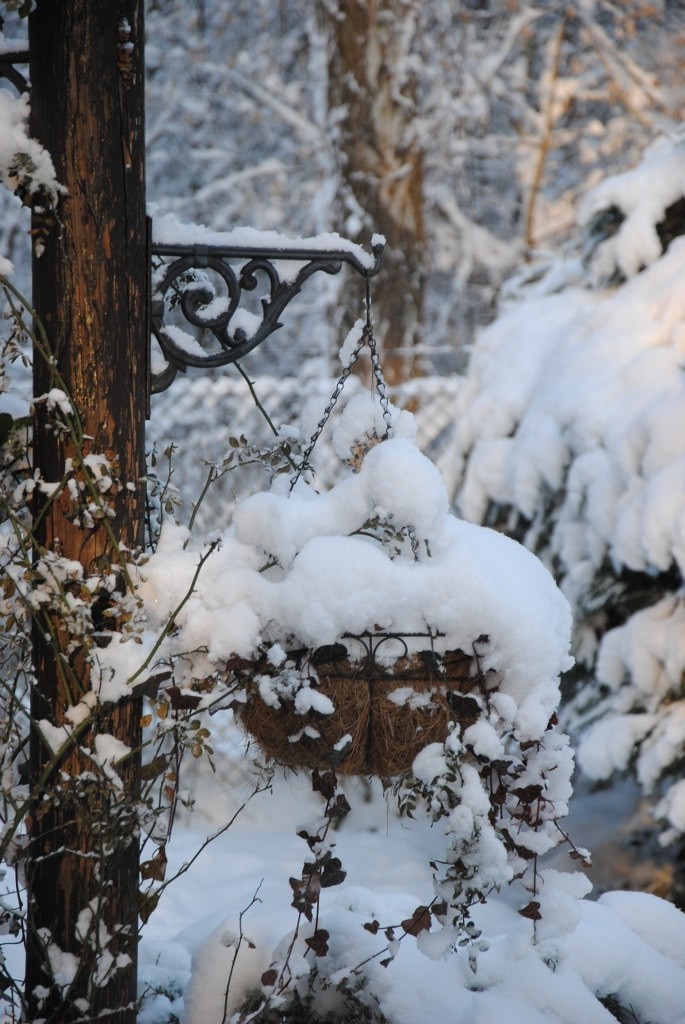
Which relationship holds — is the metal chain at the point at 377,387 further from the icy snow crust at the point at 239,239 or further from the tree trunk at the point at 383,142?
the tree trunk at the point at 383,142

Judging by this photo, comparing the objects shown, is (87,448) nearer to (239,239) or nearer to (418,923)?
(239,239)

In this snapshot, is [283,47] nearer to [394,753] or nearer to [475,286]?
[475,286]

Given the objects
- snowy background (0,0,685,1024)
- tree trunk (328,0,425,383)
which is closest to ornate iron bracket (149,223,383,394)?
snowy background (0,0,685,1024)

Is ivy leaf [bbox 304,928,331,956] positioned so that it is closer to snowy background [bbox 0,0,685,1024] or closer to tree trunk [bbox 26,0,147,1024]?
snowy background [bbox 0,0,685,1024]

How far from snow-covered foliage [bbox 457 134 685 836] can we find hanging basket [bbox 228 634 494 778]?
127cm

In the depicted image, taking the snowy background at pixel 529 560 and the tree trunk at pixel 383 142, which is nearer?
the snowy background at pixel 529 560

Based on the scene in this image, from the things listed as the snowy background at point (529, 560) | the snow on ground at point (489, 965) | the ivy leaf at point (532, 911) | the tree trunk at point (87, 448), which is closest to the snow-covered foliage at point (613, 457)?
the snowy background at point (529, 560)

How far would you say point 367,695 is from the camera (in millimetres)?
1613

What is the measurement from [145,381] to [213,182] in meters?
7.43

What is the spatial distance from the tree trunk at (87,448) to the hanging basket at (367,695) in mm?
283

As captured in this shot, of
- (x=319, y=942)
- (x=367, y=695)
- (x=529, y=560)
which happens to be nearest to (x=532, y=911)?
(x=319, y=942)

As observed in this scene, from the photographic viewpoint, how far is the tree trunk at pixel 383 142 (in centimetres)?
499

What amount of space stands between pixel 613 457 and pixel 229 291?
1.61 m

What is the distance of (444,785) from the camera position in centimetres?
158
